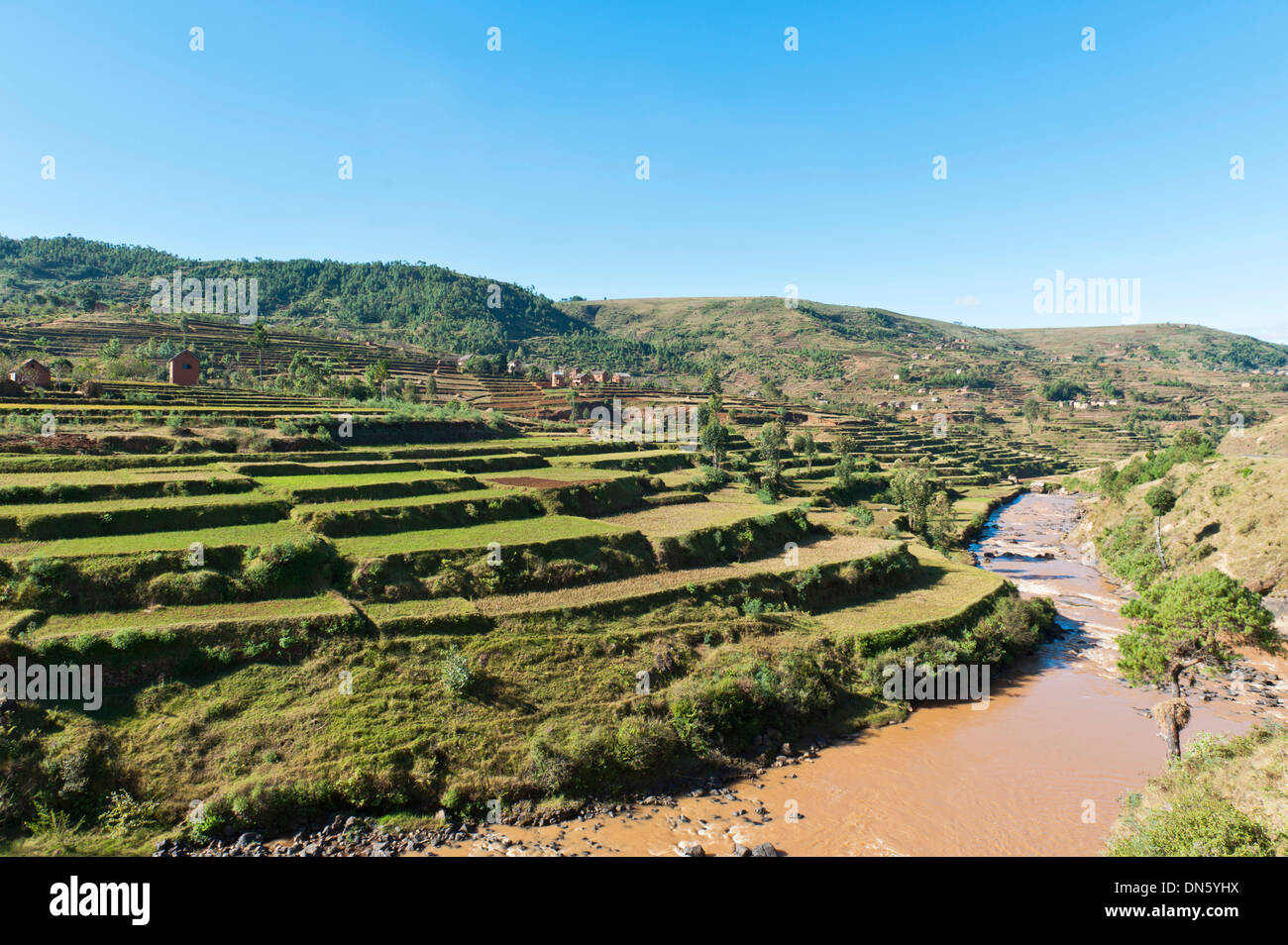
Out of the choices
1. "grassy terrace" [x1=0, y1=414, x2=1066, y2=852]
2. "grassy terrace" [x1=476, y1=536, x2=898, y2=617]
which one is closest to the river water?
"grassy terrace" [x1=0, y1=414, x2=1066, y2=852]

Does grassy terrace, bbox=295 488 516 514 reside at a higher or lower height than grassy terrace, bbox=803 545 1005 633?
higher

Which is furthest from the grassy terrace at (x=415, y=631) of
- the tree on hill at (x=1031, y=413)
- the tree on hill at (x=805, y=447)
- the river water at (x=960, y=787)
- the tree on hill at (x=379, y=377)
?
the tree on hill at (x=1031, y=413)

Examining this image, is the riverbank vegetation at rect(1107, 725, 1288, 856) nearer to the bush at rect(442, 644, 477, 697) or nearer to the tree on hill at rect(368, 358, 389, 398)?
the bush at rect(442, 644, 477, 697)

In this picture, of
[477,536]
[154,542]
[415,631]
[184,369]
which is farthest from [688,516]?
[184,369]

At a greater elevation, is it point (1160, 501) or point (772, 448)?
point (772, 448)

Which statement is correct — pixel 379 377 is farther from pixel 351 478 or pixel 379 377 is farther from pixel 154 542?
pixel 154 542

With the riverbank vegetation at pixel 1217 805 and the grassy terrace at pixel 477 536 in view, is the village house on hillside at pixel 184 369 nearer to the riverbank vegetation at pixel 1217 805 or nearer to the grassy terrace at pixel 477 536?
the grassy terrace at pixel 477 536
